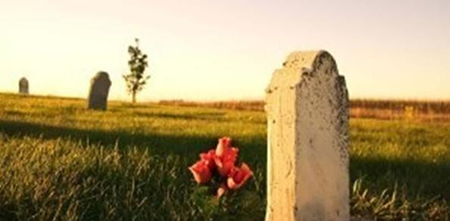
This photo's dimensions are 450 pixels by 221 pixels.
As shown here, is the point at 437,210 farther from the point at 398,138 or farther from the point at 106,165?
the point at 398,138

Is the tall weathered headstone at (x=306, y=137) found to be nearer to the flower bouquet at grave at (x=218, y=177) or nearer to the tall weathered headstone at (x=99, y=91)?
the flower bouquet at grave at (x=218, y=177)

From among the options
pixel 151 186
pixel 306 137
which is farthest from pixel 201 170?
pixel 151 186

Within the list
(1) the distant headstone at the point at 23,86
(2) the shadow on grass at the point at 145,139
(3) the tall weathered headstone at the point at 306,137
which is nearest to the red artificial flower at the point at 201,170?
(3) the tall weathered headstone at the point at 306,137

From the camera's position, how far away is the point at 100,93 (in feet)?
112

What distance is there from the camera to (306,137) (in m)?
6.79

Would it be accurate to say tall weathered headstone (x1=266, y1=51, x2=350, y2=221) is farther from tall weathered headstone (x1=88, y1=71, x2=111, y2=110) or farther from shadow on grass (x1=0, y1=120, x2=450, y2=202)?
tall weathered headstone (x1=88, y1=71, x2=111, y2=110)

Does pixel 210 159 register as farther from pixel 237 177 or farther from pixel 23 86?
pixel 23 86

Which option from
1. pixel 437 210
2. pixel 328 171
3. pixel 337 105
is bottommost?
pixel 437 210

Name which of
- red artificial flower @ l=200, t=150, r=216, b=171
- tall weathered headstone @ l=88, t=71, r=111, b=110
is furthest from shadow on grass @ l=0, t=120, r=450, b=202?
tall weathered headstone @ l=88, t=71, r=111, b=110

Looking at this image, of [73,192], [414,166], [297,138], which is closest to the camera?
[297,138]

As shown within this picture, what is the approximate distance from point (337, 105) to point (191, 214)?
182 cm

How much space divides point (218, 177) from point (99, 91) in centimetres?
2748

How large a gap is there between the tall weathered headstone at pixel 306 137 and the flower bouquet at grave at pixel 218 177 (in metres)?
A: 0.36

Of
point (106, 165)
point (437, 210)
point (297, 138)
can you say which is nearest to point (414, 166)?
point (437, 210)
